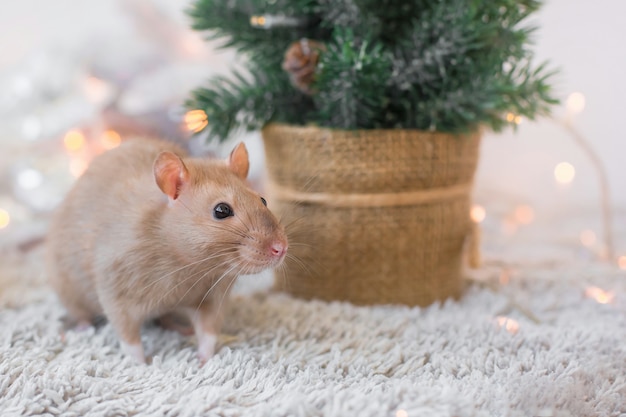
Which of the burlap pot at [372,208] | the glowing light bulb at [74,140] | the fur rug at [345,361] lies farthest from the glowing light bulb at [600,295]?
the glowing light bulb at [74,140]

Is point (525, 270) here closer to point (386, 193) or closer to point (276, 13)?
point (386, 193)

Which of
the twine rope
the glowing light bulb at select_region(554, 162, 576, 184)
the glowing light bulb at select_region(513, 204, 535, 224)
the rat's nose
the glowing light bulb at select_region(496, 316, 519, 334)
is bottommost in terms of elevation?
the glowing light bulb at select_region(496, 316, 519, 334)

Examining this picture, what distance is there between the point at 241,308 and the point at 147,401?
0.38 m

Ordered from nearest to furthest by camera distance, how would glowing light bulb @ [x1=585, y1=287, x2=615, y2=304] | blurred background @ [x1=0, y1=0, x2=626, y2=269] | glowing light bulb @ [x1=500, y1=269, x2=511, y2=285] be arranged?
glowing light bulb @ [x1=585, y1=287, x2=615, y2=304] → glowing light bulb @ [x1=500, y1=269, x2=511, y2=285] → blurred background @ [x1=0, y1=0, x2=626, y2=269]

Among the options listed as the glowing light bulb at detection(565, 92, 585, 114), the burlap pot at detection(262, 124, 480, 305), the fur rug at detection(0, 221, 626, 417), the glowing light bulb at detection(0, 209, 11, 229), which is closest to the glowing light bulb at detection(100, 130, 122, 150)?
the glowing light bulb at detection(0, 209, 11, 229)

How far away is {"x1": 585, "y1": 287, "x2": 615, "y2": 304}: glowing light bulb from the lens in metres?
1.15

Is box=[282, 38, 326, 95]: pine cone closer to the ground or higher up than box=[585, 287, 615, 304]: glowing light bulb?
higher up

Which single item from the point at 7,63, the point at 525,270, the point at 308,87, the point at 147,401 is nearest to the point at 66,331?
the point at 147,401

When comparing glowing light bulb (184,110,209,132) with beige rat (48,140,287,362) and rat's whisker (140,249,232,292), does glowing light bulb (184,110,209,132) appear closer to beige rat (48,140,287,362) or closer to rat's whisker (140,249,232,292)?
beige rat (48,140,287,362)

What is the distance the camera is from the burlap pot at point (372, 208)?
1056 mm

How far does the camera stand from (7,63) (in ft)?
6.61

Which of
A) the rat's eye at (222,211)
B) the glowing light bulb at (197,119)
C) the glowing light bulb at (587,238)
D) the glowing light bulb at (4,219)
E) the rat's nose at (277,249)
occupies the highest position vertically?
the glowing light bulb at (197,119)

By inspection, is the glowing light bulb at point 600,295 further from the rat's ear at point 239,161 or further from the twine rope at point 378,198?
the rat's ear at point 239,161

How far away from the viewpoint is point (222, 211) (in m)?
0.82
